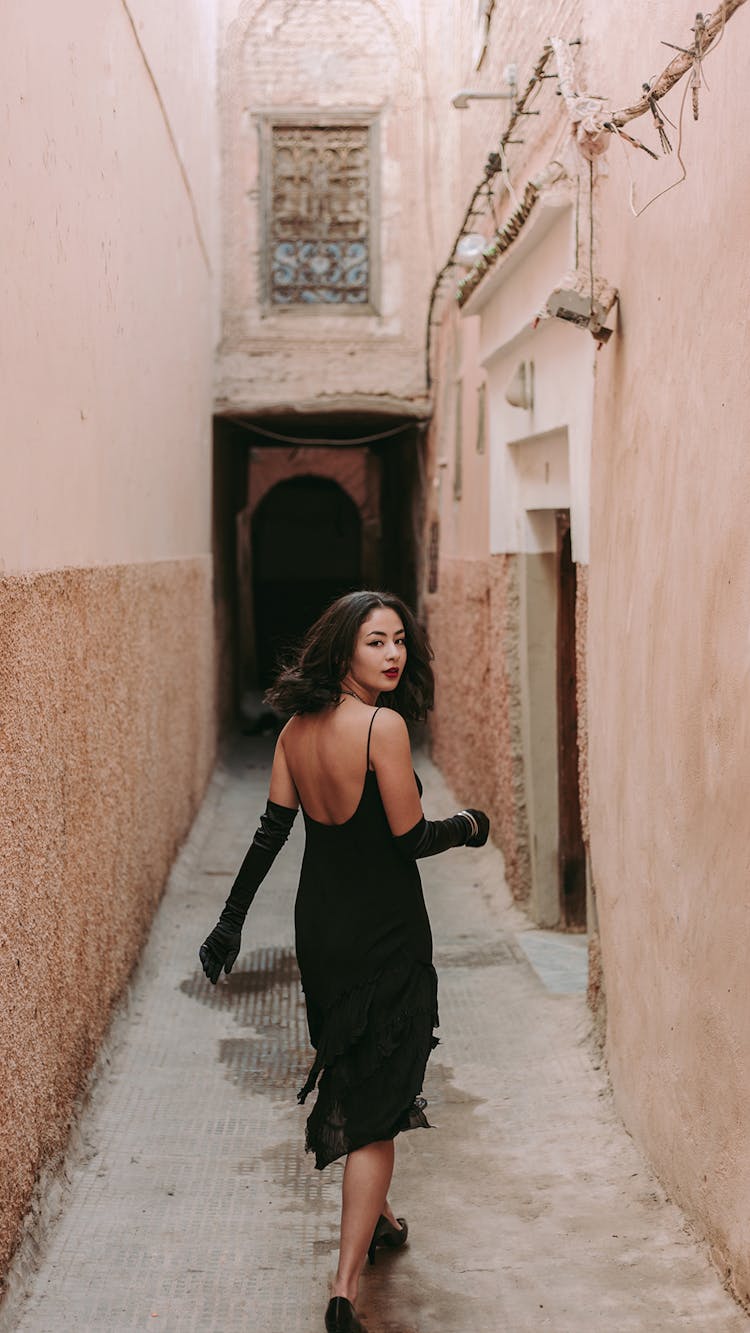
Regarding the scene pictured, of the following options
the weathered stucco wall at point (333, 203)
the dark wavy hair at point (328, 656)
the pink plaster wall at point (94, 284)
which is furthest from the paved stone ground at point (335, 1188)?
the weathered stucco wall at point (333, 203)

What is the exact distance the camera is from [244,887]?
338 centimetres

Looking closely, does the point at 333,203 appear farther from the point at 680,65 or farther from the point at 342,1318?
the point at 342,1318

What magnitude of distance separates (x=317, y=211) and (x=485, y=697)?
503 centimetres

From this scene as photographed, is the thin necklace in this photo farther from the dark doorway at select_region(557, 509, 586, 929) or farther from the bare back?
the dark doorway at select_region(557, 509, 586, 929)

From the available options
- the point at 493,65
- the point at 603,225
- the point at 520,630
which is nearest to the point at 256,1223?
the point at 603,225

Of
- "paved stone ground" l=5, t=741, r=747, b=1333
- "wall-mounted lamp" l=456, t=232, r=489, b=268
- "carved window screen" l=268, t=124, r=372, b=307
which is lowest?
"paved stone ground" l=5, t=741, r=747, b=1333

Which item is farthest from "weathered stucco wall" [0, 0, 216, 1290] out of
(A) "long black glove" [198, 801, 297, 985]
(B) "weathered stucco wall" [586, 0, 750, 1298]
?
(B) "weathered stucco wall" [586, 0, 750, 1298]

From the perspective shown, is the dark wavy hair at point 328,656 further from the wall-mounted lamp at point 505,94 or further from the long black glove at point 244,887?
the wall-mounted lamp at point 505,94

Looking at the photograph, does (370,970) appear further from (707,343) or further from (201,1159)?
(707,343)

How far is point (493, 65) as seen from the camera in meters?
7.54

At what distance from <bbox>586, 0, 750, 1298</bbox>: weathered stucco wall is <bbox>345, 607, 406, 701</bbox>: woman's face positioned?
0.70 m

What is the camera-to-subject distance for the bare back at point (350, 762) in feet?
10.3

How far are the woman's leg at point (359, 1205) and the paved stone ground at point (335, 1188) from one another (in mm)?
183

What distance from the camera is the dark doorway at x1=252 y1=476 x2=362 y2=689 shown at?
20.8m
